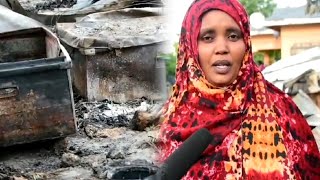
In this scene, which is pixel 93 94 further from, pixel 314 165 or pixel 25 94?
pixel 314 165

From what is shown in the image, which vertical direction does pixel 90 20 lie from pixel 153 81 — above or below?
above

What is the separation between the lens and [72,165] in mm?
4070

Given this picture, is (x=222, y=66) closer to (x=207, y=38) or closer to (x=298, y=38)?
(x=207, y=38)

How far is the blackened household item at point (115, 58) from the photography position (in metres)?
5.07

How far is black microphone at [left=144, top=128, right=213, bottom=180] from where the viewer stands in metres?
1.01

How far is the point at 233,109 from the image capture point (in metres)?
1.76

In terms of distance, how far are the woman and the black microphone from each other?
55 centimetres

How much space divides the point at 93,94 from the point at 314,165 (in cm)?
368

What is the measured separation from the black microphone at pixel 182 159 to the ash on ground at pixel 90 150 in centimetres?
250

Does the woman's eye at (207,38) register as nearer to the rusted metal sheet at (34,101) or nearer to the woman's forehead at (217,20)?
the woman's forehead at (217,20)

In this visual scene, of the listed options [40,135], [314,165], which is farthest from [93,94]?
[314,165]

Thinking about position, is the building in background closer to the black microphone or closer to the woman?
the woman

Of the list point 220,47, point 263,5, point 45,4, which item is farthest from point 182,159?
point 263,5

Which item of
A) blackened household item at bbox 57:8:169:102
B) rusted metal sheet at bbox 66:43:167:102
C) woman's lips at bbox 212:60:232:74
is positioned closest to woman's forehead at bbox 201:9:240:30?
woman's lips at bbox 212:60:232:74
